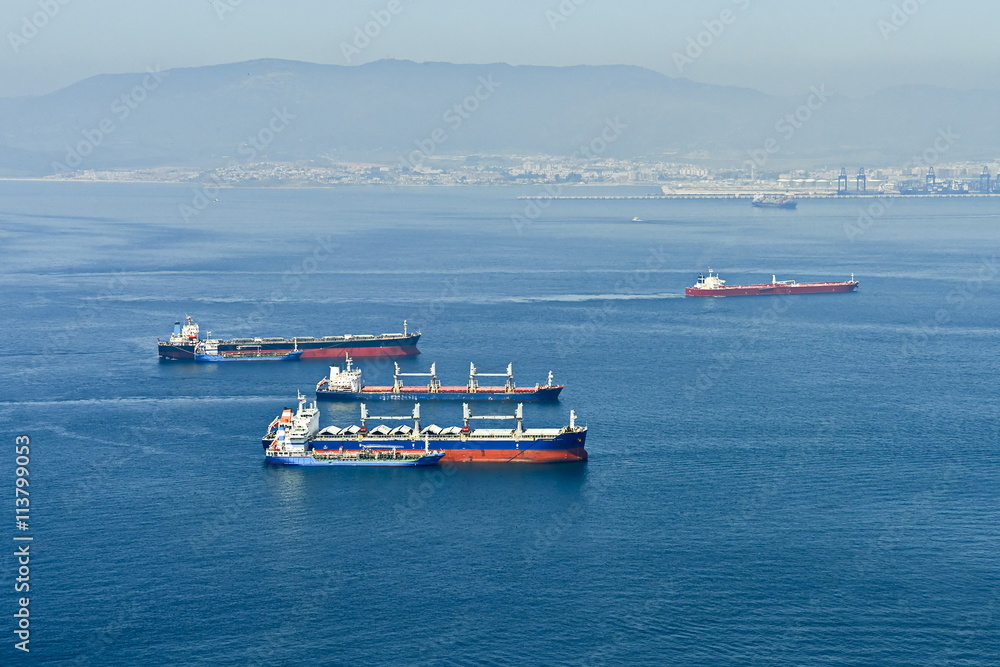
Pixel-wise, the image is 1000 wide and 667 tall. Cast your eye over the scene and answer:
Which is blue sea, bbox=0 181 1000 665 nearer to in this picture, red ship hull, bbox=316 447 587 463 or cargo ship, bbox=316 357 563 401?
red ship hull, bbox=316 447 587 463

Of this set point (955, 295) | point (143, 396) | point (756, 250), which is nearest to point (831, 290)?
point (955, 295)

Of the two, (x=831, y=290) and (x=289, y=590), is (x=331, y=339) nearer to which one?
(x=289, y=590)

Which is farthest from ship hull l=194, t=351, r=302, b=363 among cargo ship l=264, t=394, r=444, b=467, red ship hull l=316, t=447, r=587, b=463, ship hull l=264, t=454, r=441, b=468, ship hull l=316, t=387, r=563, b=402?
red ship hull l=316, t=447, r=587, b=463

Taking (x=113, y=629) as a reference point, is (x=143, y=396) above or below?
above

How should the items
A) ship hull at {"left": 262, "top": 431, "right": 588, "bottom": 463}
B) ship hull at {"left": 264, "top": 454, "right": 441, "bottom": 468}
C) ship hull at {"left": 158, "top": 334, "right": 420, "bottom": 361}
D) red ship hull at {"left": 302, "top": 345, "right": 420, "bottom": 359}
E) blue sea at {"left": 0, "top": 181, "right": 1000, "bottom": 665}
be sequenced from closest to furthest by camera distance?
blue sea at {"left": 0, "top": 181, "right": 1000, "bottom": 665} → ship hull at {"left": 264, "top": 454, "right": 441, "bottom": 468} → ship hull at {"left": 262, "top": 431, "right": 588, "bottom": 463} → ship hull at {"left": 158, "top": 334, "right": 420, "bottom": 361} → red ship hull at {"left": 302, "top": 345, "right": 420, "bottom": 359}

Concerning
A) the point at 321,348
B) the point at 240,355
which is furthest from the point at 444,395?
the point at 240,355

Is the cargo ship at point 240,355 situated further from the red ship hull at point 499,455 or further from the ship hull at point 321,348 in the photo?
the red ship hull at point 499,455

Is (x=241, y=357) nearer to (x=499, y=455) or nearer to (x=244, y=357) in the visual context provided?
(x=244, y=357)
